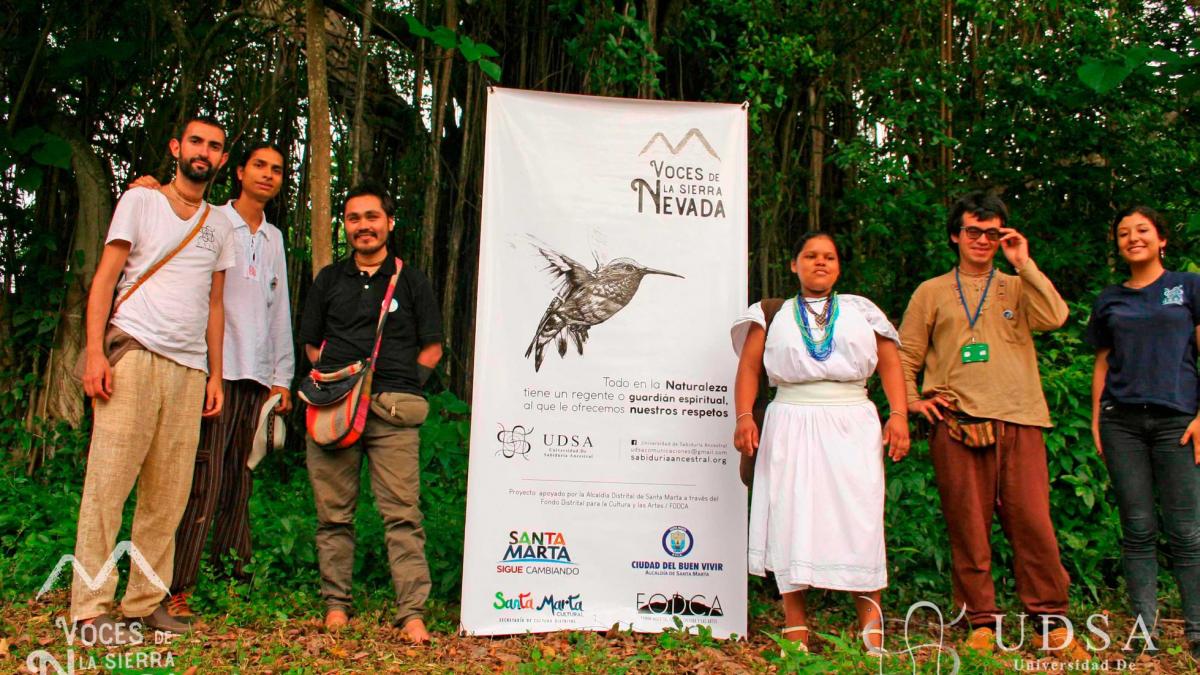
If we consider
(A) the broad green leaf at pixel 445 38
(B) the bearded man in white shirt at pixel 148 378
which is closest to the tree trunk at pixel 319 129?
(B) the bearded man in white shirt at pixel 148 378

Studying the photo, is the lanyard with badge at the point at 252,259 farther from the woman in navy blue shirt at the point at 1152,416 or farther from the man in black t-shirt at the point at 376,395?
the woman in navy blue shirt at the point at 1152,416

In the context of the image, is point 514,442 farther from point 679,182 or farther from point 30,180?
point 30,180

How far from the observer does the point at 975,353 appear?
12.4ft

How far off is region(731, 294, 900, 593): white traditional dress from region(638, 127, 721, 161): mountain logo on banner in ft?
2.70

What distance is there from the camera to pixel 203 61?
598cm

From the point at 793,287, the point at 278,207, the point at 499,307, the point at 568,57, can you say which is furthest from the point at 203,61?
the point at 793,287

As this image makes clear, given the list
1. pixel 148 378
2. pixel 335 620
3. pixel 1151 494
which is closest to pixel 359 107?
pixel 148 378

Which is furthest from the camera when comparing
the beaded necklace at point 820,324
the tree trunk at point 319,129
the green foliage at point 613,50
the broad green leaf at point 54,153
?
the green foliage at point 613,50

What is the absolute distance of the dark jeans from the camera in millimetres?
3684

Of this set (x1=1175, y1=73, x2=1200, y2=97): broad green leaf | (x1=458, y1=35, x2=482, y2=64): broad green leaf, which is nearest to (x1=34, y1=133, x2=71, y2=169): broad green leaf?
(x1=458, y1=35, x2=482, y2=64): broad green leaf

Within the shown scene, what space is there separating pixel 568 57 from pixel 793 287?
6.65 feet

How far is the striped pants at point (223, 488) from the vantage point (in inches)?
153

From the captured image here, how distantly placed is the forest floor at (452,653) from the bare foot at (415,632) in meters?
0.04

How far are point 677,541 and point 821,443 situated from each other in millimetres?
726
